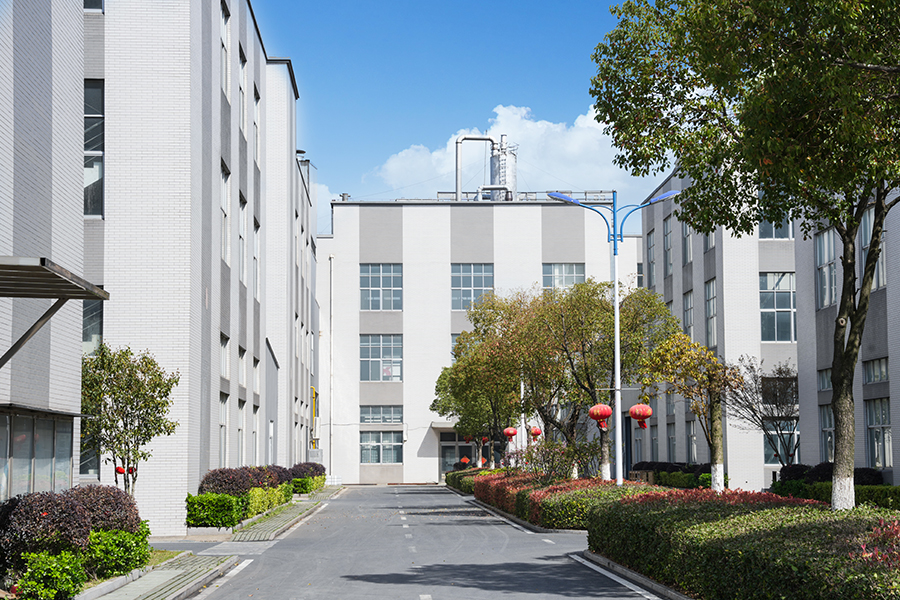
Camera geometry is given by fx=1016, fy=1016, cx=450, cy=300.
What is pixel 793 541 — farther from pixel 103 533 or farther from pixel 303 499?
pixel 303 499

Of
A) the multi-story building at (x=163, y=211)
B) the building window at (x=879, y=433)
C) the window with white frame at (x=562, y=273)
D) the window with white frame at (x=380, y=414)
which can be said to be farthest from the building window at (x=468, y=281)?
the multi-story building at (x=163, y=211)

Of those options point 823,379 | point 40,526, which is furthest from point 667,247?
point 40,526

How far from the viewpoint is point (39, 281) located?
11812 mm

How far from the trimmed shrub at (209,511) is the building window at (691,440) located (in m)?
30.1

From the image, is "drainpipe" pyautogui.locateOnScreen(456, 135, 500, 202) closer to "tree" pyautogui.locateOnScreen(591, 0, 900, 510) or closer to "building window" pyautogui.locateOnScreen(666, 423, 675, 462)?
"building window" pyautogui.locateOnScreen(666, 423, 675, 462)

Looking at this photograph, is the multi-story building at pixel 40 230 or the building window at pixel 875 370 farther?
the building window at pixel 875 370

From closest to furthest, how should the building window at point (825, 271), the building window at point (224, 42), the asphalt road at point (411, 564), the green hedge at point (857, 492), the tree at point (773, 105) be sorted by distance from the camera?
1. the tree at point (773, 105)
2. the asphalt road at point (411, 564)
3. the green hedge at point (857, 492)
4. the building window at point (224, 42)
5. the building window at point (825, 271)

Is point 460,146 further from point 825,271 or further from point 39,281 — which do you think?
point 39,281

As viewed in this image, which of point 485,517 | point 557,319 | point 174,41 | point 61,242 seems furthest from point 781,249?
point 61,242

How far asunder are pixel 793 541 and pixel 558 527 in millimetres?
15290

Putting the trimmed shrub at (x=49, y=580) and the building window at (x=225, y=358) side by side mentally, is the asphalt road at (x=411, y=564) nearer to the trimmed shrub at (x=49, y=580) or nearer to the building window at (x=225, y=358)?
the trimmed shrub at (x=49, y=580)

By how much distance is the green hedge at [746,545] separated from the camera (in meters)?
8.98

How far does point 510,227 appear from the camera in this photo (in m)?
77.6

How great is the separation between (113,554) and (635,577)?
7.66 m
